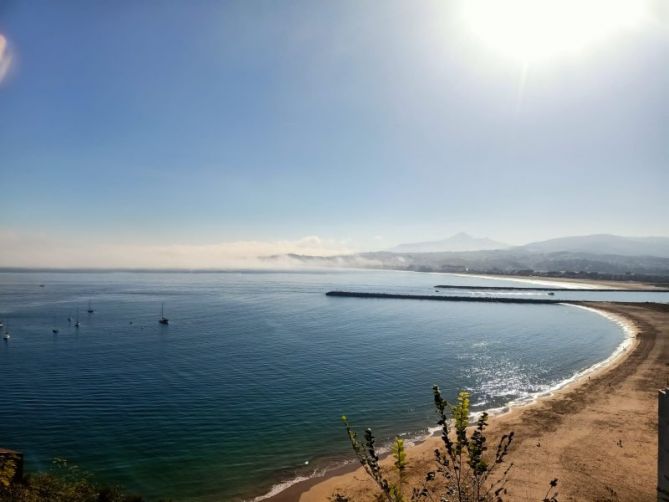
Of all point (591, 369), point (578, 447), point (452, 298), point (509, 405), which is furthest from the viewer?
point (452, 298)

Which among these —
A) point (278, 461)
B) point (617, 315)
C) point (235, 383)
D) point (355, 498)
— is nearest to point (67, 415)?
point (235, 383)

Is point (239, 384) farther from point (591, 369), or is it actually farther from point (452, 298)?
point (452, 298)

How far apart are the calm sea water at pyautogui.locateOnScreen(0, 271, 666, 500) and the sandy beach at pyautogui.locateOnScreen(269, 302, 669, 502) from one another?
228 cm

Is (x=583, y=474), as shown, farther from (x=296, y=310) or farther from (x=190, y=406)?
(x=296, y=310)

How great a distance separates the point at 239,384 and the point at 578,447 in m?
21.8

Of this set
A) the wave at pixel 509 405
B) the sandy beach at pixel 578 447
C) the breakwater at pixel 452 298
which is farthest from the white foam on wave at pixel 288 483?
the breakwater at pixel 452 298

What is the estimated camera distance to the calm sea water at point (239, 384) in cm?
1894

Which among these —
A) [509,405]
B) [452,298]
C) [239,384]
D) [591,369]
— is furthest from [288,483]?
[452,298]

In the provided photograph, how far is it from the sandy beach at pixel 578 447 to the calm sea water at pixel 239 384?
2.28 m

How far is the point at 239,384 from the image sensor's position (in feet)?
101

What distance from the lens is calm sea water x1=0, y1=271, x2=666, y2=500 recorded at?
18.9 metres

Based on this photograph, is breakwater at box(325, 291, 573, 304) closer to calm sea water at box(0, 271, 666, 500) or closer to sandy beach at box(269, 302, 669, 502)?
calm sea water at box(0, 271, 666, 500)

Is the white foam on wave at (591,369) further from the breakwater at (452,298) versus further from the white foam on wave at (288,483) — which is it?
the breakwater at (452,298)

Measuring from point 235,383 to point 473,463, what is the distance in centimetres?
2747
